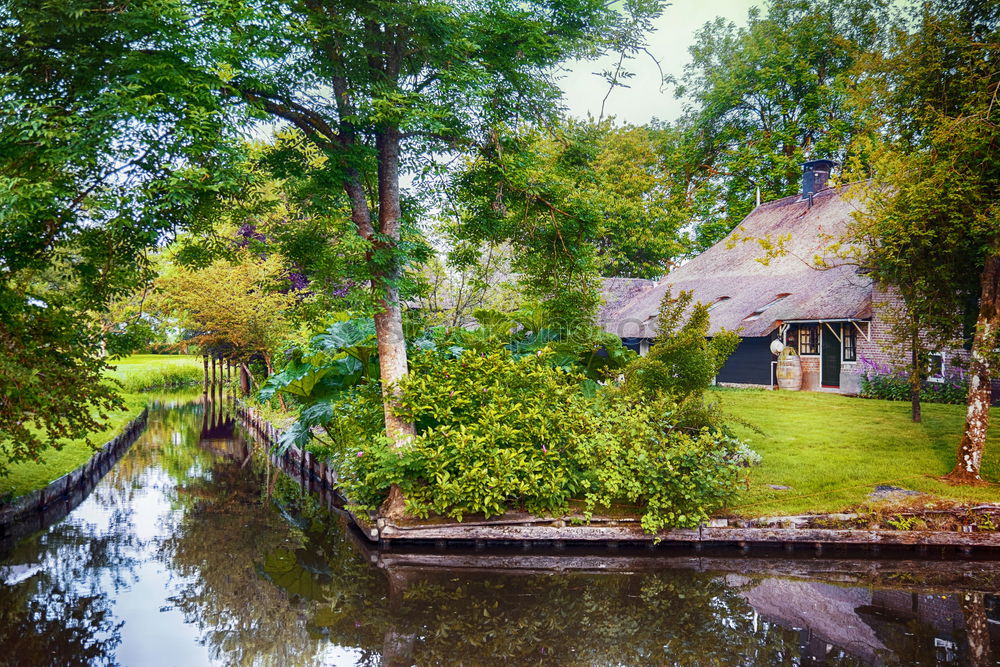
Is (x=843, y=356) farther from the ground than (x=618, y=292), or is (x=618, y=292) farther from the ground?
(x=618, y=292)

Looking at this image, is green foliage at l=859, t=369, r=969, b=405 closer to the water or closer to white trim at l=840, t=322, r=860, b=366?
white trim at l=840, t=322, r=860, b=366

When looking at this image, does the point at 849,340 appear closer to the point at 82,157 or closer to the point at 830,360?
the point at 830,360

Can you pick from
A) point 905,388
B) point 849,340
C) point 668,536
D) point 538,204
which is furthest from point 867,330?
point 668,536

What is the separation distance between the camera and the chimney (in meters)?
27.3

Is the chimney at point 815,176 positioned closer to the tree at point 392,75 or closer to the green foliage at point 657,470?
the tree at point 392,75

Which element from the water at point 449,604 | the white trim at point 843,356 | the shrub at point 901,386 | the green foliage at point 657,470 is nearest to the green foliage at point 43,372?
the water at point 449,604

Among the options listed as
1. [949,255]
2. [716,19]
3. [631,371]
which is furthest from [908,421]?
[716,19]

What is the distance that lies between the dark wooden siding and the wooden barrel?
1.81 ft

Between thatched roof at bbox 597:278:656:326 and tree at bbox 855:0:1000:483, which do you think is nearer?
tree at bbox 855:0:1000:483

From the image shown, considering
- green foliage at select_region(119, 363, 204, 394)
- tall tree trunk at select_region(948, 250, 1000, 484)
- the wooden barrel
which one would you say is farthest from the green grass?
tall tree trunk at select_region(948, 250, 1000, 484)

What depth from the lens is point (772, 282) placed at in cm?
2550

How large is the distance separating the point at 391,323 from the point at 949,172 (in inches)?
328

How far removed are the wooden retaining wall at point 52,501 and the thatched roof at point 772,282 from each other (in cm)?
1661

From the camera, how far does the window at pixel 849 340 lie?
22.2 meters
